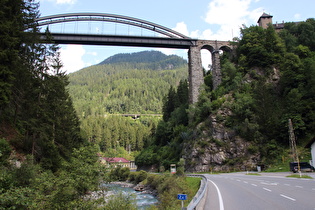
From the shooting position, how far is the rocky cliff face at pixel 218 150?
40.2 metres

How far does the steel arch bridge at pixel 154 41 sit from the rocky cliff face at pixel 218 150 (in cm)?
812

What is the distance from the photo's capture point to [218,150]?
42.5 meters

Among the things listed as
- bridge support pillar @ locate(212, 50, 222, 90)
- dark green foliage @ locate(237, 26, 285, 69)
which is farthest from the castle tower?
bridge support pillar @ locate(212, 50, 222, 90)

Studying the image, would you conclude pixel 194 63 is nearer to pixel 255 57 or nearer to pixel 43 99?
pixel 255 57

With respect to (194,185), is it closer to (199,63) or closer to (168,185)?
(168,185)

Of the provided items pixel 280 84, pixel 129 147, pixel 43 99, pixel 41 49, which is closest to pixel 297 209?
pixel 43 99

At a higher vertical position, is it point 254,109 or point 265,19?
point 265,19

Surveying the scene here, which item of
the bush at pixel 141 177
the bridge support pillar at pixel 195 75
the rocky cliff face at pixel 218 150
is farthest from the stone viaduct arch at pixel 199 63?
the bush at pixel 141 177

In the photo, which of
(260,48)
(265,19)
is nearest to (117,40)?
(260,48)

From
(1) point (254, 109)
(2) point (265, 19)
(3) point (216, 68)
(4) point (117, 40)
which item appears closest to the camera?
(1) point (254, 109)

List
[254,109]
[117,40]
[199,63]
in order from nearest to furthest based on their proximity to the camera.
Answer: [254,109], [117,40], [199,63]

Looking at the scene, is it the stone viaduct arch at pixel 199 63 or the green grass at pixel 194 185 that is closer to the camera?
the green grass at pixel 194 185

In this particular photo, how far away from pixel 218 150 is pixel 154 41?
26.6 meters

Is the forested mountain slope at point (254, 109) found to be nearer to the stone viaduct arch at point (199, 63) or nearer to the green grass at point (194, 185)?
the stone viaduct arch at point (199, 63)
